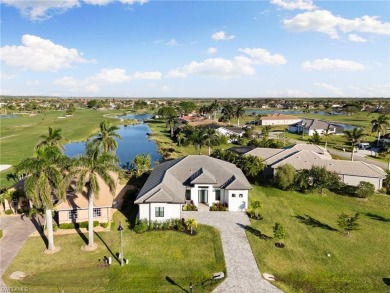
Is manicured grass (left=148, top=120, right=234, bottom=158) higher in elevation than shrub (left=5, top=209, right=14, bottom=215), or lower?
higher

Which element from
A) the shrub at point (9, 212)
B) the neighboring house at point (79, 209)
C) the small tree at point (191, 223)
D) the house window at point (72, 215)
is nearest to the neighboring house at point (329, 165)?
the small tree at point (191, 223)

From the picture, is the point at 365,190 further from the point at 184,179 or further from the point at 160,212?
the point at 160,212

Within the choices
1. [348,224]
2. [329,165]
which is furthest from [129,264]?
[329,165]

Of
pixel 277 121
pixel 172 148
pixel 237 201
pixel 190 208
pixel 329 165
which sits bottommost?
pixel 190 208

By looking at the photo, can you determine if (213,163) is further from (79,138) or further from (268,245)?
(79,138)

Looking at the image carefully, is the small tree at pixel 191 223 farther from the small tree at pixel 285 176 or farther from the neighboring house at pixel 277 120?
the neighboring house at pixel 277 120

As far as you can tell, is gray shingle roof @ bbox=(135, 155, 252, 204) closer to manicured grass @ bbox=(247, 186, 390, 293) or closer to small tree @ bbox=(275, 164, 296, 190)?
manicured grass @ bbox=(247, 186, 390, 293)

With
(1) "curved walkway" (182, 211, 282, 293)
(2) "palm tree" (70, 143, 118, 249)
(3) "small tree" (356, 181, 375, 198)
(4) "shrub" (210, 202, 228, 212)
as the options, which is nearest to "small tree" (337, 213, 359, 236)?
(1) "curved walkway" (182, 211, 282, 293)
